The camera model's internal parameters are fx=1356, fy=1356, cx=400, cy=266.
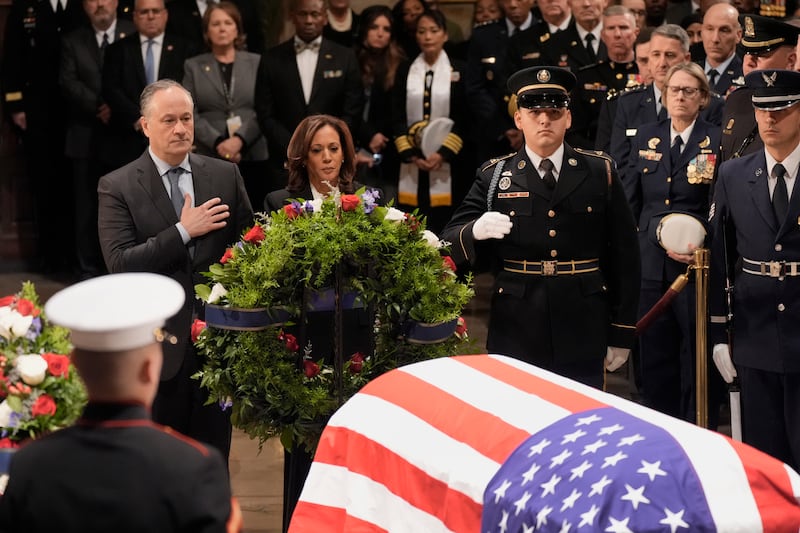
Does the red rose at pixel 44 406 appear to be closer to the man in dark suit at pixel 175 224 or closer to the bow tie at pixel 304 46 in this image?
the man in dark suit at pixel 175 224

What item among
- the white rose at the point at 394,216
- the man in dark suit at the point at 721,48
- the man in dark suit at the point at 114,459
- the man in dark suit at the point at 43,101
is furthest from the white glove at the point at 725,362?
the man in dark suit at the point at 43,101

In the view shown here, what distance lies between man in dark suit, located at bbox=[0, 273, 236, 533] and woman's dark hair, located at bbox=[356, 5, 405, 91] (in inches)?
250

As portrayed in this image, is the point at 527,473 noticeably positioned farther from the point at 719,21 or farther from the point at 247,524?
the point at 719,21

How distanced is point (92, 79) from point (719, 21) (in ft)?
13.5

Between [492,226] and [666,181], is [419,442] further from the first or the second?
[666,181]

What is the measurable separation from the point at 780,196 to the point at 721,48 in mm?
2528

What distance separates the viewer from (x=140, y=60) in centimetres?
859

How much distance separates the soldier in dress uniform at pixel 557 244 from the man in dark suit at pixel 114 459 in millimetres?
2638

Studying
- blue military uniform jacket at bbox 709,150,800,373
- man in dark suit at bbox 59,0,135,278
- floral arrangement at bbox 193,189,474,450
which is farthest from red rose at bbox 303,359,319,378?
man in dark suit at bbox 59,0,135,278

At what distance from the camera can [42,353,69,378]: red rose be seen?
390cm

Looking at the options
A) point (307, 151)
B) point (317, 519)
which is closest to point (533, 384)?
point (317, 519)

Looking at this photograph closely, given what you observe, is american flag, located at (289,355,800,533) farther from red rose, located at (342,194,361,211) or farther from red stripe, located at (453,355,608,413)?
red rose, located at (342,194,361,211)

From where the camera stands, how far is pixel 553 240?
499 centimetres

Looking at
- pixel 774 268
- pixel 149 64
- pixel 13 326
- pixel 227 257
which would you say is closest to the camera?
pixel 13 326
